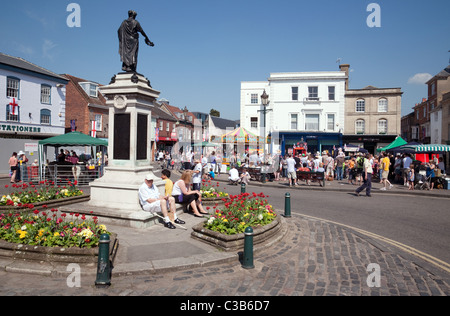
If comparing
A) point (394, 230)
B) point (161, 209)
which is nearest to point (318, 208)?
point (394, 230)

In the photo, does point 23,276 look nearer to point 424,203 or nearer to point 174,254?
point 174,254

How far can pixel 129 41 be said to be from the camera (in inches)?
345

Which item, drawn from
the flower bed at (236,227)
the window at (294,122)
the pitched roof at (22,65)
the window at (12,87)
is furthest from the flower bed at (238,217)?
the window at (294,122)

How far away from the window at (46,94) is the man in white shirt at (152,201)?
92.9ft

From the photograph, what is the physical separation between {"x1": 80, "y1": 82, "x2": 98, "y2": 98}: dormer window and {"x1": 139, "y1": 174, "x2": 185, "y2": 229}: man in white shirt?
34.3 metres

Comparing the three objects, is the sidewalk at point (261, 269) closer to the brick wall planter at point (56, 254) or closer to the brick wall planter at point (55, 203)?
the brick wall planter at point (56, 254)

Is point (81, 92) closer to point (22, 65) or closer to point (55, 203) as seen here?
point (22, 65)

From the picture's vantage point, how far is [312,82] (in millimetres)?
36906

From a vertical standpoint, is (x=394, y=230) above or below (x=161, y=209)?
below

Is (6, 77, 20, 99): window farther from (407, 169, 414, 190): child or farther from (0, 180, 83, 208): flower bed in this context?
(407, 169, 414, 190): child

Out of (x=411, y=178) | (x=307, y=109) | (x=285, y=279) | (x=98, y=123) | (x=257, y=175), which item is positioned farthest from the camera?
(x=98, y=123)

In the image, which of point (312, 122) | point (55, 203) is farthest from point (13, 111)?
point (312, 122)

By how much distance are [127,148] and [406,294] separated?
7033 mm

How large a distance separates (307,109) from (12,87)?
31.1 meters
